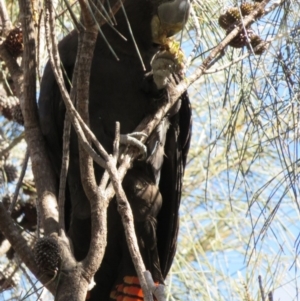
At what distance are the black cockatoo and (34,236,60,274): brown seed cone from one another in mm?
574

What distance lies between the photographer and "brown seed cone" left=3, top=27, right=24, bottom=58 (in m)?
1.91

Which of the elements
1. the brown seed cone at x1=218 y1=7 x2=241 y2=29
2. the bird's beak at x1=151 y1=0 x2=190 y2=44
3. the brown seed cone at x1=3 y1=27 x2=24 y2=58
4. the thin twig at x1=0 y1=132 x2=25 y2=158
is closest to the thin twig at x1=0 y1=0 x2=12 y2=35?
the brown seed cone at x1=3 y1=27 x2=24 y2=58

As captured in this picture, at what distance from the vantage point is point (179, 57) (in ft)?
6.32

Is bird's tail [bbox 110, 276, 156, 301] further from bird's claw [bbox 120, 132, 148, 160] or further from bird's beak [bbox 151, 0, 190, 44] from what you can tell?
bird's beak [bbox 151, 0, 190, 44]

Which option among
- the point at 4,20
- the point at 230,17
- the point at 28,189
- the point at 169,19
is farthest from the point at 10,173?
the point at 230,17

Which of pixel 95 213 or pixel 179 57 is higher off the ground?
pixel 179 57

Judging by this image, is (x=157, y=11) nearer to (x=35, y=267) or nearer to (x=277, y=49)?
(x=277, y=49)

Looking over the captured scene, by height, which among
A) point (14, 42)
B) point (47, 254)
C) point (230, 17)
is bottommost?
point (47, 254)

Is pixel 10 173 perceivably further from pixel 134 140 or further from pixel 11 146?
pixel 134 140

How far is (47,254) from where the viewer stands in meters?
1.45

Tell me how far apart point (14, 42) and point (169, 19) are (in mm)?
392

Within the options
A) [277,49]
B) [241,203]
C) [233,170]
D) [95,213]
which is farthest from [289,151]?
[241,203]

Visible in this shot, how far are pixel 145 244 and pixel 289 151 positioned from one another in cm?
61

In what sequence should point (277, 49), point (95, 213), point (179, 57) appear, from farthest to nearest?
point (179, 57)
point (277, 49)
point (95, 213)
